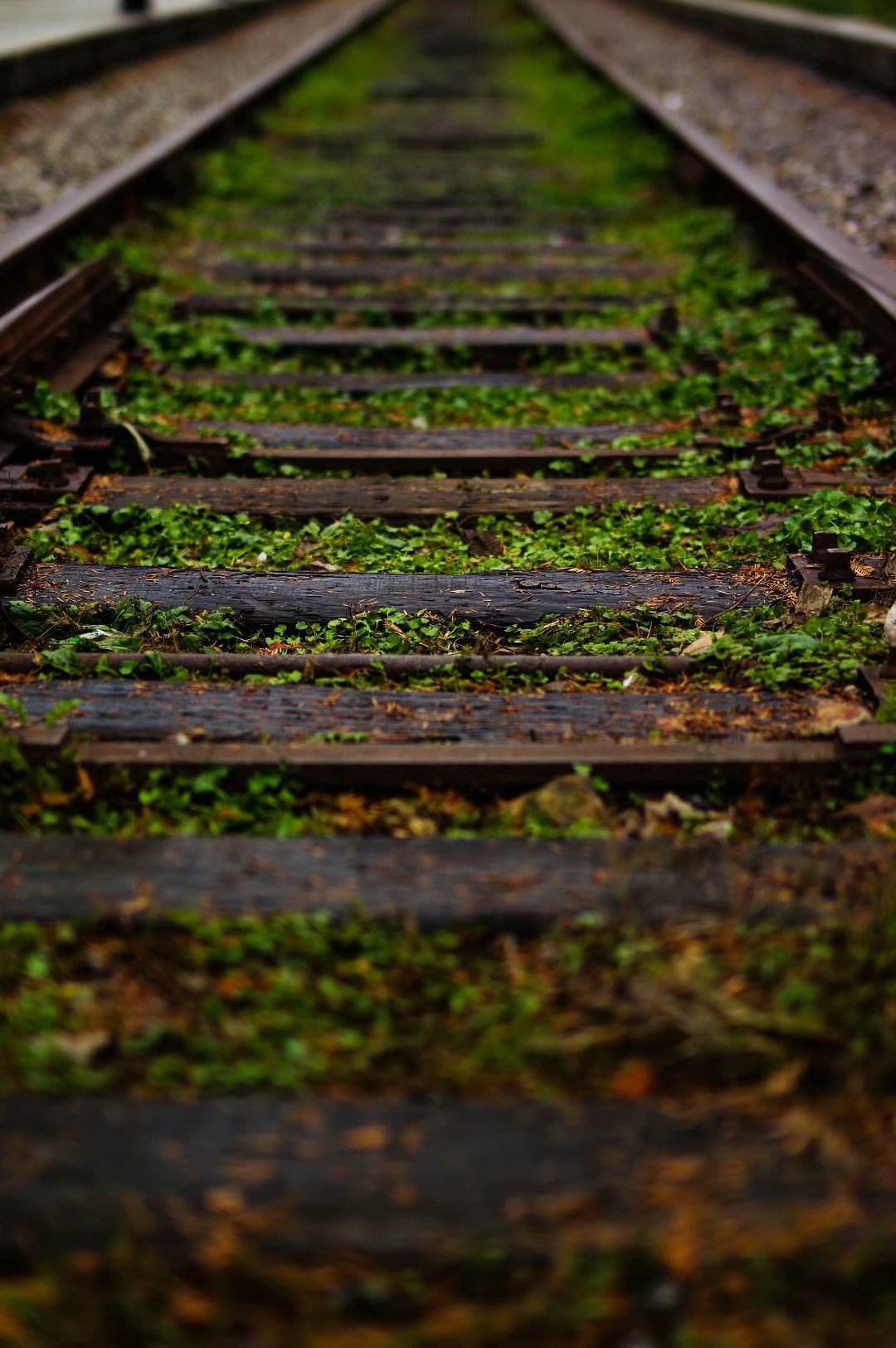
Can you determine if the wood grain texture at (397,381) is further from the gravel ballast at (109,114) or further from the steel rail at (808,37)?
the steel rail at (808,37)

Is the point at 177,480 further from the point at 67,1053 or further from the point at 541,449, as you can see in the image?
the point at 67,1053

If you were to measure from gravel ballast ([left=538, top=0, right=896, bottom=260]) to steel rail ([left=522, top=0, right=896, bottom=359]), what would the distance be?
31 centimetres

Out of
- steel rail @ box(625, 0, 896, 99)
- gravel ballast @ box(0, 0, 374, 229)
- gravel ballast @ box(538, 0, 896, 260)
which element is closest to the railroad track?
gravel ballast @ box(538, 0, 896, 260)

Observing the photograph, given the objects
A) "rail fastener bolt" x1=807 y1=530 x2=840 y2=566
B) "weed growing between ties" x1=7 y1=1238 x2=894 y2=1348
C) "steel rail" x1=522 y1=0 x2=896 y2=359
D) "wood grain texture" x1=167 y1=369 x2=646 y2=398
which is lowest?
"weed growing between ties" x1=7 y1=1238 x2=894 y2=1348

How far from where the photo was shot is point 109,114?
10.2 meters

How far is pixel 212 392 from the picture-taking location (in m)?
5.06

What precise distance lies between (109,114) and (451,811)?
9597mm

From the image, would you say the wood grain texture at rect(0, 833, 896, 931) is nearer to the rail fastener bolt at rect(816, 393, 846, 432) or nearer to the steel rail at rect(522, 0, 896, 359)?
the rail fastener bolt at rect(816, 393, 846, 432)

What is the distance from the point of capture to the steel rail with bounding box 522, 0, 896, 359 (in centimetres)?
487

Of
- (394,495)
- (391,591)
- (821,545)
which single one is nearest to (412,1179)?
(391,591)

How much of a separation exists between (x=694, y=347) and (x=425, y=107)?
26.6ft

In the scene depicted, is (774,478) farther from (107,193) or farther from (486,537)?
(107,193)

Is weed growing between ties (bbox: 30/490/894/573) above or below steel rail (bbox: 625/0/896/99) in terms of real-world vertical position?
below

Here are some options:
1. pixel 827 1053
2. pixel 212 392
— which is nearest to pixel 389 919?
pixel 827 1053
